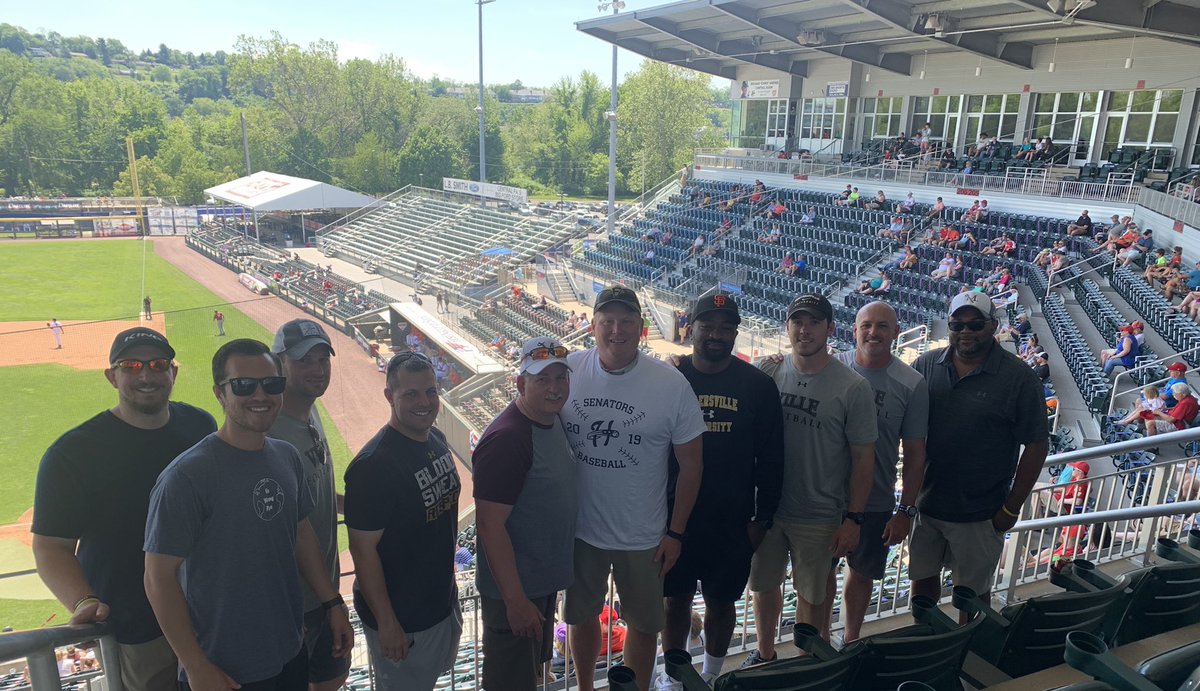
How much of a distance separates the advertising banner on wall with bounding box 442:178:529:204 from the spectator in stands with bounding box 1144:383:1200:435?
107 feet

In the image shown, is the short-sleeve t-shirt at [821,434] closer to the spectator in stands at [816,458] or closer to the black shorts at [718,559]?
the spectator in stands at [816,458]

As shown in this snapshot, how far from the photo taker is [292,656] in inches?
82.4

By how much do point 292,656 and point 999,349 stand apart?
2.89m

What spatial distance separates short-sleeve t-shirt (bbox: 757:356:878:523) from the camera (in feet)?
9.06

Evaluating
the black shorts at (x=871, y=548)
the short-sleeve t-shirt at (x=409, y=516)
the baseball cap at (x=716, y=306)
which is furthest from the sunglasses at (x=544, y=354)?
the black shorts at (x=871, y=548)

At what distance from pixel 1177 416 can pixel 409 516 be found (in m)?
7.20

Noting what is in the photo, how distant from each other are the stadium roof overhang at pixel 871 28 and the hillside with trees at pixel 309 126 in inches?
1154

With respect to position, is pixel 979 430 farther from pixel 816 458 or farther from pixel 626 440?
pixel 626 440

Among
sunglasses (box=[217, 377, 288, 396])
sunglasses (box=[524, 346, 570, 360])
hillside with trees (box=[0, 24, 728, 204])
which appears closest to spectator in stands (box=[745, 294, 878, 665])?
sunglasses (box=[524, 346, 570, 360])

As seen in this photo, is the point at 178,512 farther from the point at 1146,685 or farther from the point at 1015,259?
the point at 1015,259

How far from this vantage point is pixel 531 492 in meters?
2.44

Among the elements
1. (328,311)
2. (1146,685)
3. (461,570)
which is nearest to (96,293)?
(328,311)

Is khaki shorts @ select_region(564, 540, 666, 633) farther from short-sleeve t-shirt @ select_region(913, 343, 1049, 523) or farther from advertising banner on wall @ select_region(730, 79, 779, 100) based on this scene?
advertising banner on wall @ select_region(730, 79, 779, 100)

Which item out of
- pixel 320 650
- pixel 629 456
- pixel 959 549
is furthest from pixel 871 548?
pixel 320 650
